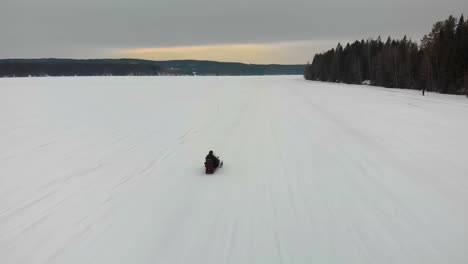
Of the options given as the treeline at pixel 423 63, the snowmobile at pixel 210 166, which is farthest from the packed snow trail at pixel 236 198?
the treeline at pixel 423 63

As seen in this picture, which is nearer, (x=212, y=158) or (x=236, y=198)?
(x=236, y=198)

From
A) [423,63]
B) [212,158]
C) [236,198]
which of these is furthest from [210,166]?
[423,63]

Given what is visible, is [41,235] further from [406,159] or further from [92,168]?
[406,159]

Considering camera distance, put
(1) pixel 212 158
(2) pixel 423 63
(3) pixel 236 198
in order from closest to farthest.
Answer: (3) pixel 236 198 < (1) pixel 212 158 < (2) pixel 423 63

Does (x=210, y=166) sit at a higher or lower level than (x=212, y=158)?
lower

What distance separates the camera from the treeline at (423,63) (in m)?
50.2

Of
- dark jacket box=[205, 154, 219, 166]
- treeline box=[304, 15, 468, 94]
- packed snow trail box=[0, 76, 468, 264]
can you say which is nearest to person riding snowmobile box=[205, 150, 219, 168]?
dark jacket box=[205, 154, 219, 166]

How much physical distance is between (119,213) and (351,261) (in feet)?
13.4

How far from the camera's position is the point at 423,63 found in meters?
53.2

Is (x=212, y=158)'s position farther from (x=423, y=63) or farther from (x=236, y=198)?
(x=423, y=63)

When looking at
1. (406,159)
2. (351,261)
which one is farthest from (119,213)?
(406,159)

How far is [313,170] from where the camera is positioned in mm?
9484

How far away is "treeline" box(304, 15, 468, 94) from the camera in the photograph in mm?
50188

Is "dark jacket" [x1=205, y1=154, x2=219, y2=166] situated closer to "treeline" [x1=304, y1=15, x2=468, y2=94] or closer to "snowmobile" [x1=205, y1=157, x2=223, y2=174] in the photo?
"snowmobile" [x1=205, y1=157, x2=223, y2=174]
